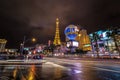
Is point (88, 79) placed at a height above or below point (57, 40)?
below

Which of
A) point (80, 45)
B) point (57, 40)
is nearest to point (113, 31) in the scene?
point (80, 45)

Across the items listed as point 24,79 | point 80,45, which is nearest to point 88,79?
point 24,79

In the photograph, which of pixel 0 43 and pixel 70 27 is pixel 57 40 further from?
pixel 0 43

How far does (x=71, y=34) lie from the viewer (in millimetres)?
164750

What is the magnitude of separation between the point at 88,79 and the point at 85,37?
17292 centimetres

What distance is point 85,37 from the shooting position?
182750 mm

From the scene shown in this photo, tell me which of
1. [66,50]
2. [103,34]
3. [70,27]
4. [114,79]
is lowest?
Answer: [114,79]

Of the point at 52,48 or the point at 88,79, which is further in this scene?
the point at 52,48

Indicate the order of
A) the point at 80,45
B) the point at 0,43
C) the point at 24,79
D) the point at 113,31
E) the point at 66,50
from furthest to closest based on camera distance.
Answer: the point at 80,45
the point at 66,50
the point at 0,43
the point at 113,31
the point at 24,79

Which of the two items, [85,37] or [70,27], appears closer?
[70,27]

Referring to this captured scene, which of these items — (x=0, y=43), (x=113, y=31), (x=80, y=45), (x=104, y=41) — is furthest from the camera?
(x=80, y=45)

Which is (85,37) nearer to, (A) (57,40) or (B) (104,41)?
(A) (57,40)

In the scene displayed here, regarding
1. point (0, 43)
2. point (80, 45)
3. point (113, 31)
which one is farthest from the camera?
point (80, 45)

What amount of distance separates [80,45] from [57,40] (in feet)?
94.8
